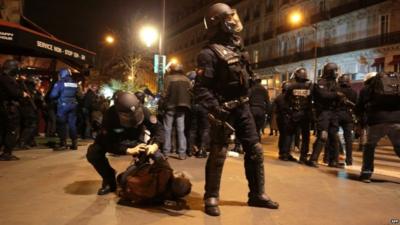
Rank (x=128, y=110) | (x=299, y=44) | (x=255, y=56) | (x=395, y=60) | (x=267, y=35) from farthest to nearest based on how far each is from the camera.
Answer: (x=255, y=56)
(x=267, y=35)
(x=299, y=44)
(x=395, y=60)
(x=128, y=110)

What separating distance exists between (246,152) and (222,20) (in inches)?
59.6

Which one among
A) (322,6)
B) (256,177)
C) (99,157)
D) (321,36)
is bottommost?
(256,177)

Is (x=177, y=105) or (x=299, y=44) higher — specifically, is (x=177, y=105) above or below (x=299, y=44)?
below

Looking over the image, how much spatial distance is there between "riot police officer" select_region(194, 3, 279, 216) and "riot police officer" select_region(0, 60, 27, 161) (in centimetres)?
494

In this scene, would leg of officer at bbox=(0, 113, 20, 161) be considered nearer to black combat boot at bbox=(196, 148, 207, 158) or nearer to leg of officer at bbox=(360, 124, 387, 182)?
black combat boot at bbox=(196, 148, 207, 158)

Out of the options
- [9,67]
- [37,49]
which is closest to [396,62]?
[37,49]

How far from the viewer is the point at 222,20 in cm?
509

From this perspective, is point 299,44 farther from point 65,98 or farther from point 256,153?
point 256,153

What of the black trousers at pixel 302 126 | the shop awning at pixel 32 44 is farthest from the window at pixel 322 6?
the black trousers at pixel 302 126

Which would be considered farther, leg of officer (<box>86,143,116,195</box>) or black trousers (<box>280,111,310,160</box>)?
black trousers (<box>280,111,310,160</box>)

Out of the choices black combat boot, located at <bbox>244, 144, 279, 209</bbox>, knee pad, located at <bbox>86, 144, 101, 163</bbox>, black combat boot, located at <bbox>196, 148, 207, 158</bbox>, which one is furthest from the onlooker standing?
black combat boot, located at <bbox>244, 144, 279, 209</bbox>

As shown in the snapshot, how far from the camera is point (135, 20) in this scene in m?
32.9

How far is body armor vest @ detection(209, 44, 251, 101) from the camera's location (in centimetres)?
495

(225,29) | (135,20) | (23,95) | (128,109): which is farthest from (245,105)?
(135,20)
